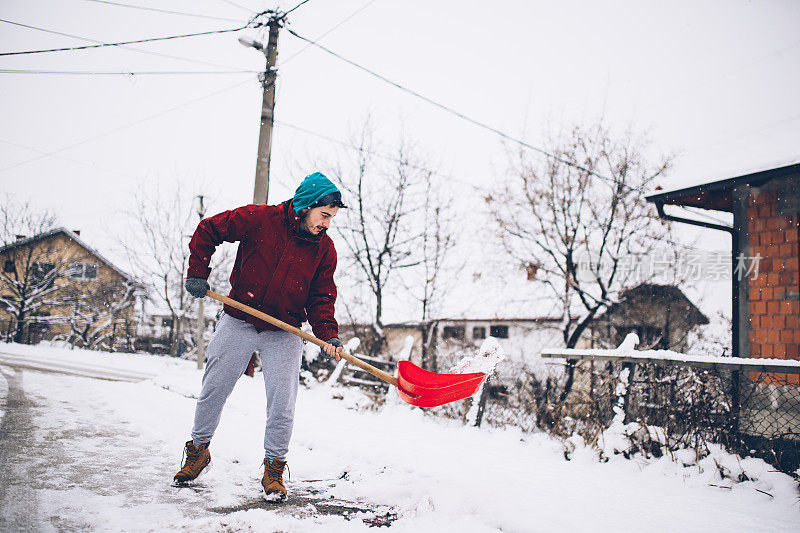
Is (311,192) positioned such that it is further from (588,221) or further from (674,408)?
(588,221)

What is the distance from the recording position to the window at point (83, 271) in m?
27.4

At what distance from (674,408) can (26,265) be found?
29488 millimetres

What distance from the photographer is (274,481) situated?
2.46 metres

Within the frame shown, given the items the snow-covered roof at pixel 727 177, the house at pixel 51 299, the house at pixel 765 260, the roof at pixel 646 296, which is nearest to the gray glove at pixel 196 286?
the house at pixel 765 260

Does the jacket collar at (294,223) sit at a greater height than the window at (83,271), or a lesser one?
lesser

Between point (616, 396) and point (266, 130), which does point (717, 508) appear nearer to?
point (616, 396)

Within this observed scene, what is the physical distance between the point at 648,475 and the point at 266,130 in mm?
7212

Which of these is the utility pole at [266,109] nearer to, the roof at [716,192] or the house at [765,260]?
the roof at [716,192]

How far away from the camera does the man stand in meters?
2.61

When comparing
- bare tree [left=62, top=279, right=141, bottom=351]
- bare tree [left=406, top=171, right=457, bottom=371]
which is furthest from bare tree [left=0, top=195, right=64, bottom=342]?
bare tree [left=406, top=171, right=457, bottom=371]

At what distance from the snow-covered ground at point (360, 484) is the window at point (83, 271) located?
27070 mm

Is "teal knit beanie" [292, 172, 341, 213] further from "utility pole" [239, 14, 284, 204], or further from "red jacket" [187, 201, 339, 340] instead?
"utility pole" [239, 14, 284, 204]

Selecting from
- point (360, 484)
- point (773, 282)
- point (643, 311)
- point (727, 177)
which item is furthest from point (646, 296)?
point (360, 484)

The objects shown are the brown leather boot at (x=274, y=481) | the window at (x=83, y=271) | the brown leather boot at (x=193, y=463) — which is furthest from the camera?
the window at (x=83, y=271)
